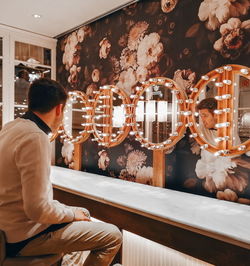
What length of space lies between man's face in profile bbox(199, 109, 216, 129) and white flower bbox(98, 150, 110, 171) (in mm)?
1361

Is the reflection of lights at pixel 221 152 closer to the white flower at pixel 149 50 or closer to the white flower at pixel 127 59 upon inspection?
the white flower at pixel 149 50

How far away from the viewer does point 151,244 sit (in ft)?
7.66

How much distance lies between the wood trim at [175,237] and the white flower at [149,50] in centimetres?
146

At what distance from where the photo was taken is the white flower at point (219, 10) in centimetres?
214

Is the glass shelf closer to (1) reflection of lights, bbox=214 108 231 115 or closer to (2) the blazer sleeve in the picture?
(1) reflection of lights, bbox=214 108 231 115

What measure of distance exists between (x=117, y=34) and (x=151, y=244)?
2.27 metres

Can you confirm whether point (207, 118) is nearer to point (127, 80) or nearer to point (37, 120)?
point (127, 80)

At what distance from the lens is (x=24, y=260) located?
1451mm

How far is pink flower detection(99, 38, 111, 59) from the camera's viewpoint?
3.36 m

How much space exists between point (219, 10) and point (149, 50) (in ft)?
2.54

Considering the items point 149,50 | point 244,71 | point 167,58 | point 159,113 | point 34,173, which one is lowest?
point 34,173

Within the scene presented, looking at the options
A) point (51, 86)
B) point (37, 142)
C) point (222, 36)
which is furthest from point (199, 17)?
point (37, 142)

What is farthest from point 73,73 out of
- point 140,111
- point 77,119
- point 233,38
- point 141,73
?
point 233,38

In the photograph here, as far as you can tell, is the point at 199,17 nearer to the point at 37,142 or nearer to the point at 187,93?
the point at 187,93
